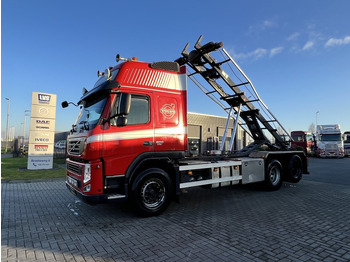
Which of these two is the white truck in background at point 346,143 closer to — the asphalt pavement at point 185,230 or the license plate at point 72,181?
the asphalt pavement at point 185,230

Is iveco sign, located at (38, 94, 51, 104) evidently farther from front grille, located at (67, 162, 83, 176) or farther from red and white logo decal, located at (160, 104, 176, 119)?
red and white logo decal, located at (160, 104, 176, 119)

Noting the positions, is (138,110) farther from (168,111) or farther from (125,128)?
(168,111)

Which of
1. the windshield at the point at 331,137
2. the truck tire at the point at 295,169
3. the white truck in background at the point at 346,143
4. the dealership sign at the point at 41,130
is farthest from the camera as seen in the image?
the white truck in background at the point at 346,143

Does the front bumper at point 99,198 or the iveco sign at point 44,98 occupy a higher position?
the iveco sign at point 44,98

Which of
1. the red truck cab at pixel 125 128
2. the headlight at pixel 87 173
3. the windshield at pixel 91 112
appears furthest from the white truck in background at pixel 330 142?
the headlight at pixel 87 173

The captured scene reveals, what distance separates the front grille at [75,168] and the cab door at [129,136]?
1.80ft

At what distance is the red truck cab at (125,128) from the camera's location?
4480 millimetres

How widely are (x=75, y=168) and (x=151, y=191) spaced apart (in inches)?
68.1

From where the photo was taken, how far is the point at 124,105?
4.53 metres

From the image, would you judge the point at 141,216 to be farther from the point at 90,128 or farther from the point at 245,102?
the point at 245,102

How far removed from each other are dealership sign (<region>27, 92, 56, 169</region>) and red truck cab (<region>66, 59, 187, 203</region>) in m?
9.82

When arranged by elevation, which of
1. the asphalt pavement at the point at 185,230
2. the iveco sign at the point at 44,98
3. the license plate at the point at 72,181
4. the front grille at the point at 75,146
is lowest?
the asphalt pavement at the point at 185,230

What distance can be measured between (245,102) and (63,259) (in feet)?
23.3

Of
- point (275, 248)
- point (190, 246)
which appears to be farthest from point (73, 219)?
point (275, 248)
